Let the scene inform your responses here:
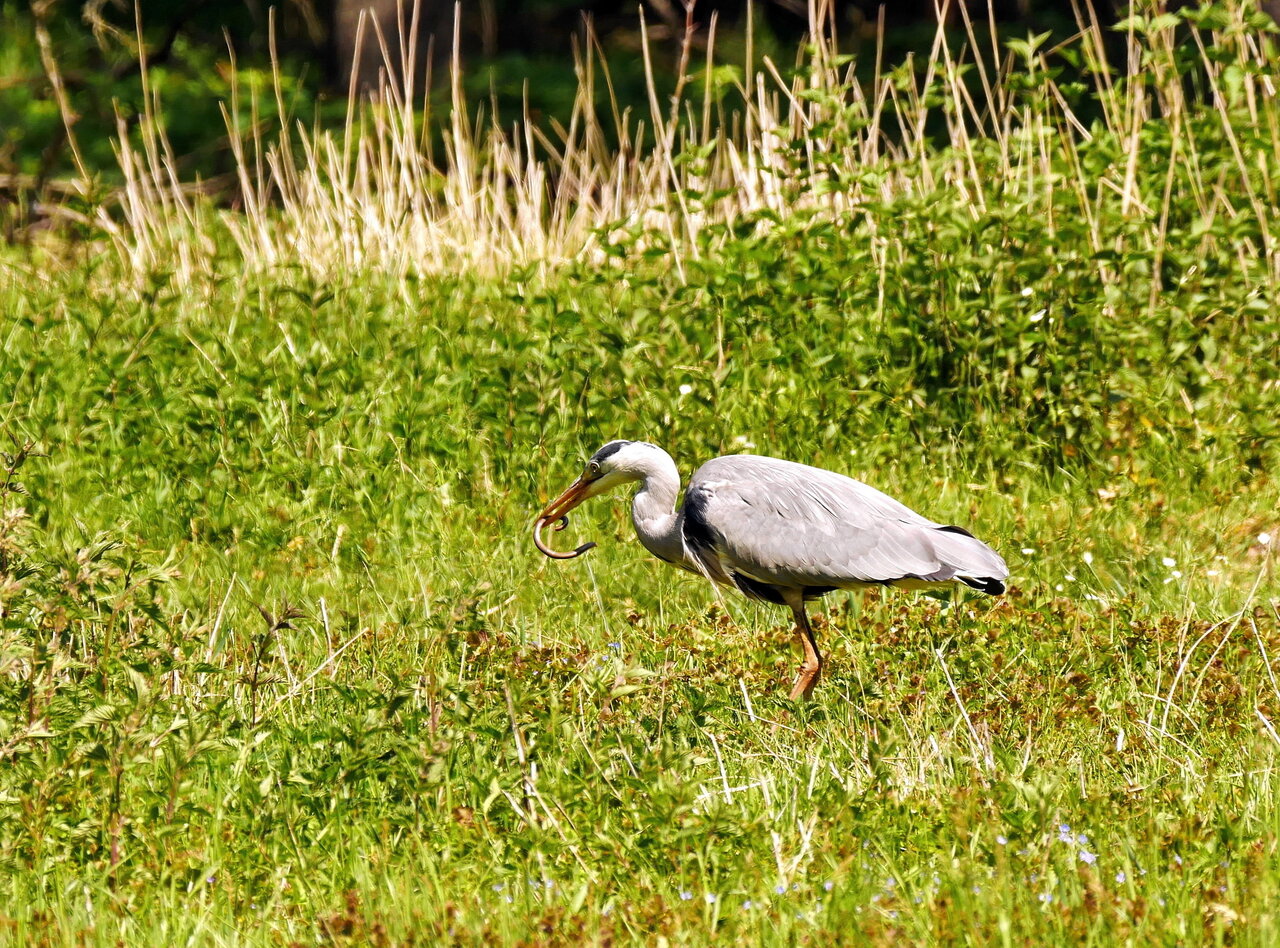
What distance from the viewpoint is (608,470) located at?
17.8 feet

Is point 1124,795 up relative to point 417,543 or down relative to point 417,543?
up

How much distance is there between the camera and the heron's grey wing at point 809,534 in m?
4.87

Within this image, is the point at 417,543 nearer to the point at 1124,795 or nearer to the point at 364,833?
the point at 364,833

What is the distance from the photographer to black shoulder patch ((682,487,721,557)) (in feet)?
16.9

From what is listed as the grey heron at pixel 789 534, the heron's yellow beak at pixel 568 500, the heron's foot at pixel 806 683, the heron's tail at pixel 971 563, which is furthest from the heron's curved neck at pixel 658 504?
the heron's tail at pixel 971 563

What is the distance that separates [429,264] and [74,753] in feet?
18.2

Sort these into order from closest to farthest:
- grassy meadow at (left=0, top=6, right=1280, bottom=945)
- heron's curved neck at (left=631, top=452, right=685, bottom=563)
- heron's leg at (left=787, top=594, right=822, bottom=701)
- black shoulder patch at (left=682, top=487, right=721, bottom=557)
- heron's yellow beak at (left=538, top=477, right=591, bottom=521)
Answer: grassy meadow at (left=0, top=6, right=1280, bottom=945)
heron's leg at (left=787, top=594, right=822, bottom=701)
black shoulder patch at (left=682, top=487, right=721, bottom=557)
heron's curved neck at (left=631, top=452, right=685, bottom=563)
heron's yellow beak at (left=538, top=477, right=591, bottom=521)

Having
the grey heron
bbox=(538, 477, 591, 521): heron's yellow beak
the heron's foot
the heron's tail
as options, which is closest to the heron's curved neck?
the grey heron

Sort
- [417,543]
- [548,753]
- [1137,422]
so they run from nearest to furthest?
[548,753], [417,543], [1137,422]

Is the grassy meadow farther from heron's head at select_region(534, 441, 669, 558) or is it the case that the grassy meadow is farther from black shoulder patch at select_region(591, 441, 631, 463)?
black shoulder patch at select_region(591, 441, 631, 463)

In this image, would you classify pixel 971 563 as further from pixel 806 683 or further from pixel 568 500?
pixel 568 500

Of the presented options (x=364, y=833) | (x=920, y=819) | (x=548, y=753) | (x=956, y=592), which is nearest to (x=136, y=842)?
(x=364, y=833)

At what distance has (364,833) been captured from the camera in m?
3.71

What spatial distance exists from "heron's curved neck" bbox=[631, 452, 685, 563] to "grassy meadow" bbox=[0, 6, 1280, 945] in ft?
1.12
